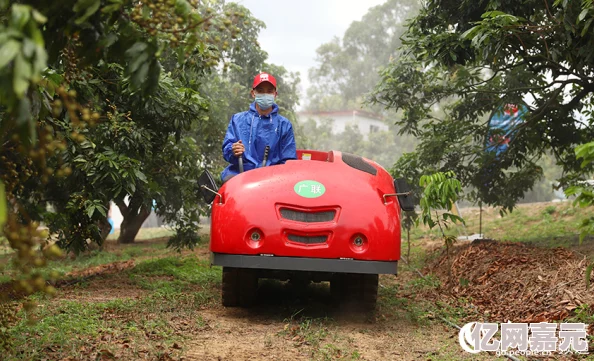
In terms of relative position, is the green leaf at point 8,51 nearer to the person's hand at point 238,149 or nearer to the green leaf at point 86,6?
the green leaf at point 86,6

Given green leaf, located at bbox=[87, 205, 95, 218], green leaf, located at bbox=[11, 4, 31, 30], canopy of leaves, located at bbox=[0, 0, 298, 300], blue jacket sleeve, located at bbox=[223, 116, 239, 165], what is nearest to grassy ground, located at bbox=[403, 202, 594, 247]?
canopy of leaves, located at bbox=[0, 0, 298, 300]

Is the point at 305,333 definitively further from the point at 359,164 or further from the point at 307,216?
the point at 359,164

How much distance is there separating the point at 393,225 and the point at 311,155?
2166 millimetres

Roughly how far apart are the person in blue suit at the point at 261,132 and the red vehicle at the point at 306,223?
959mm

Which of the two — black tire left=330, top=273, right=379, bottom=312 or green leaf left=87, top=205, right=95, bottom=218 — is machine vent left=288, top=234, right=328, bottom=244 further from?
green leaf left=87, top=205, right=95, bottom=218

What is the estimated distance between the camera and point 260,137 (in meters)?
7.00

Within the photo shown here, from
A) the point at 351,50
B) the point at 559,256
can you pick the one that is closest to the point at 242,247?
the point at 559,256

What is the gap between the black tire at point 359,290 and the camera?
612 centimetres

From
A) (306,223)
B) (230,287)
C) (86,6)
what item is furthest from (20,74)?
(230,287)

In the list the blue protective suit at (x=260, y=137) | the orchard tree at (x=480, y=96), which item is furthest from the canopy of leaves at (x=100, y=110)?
the orchard tree at (x=480, y=96)

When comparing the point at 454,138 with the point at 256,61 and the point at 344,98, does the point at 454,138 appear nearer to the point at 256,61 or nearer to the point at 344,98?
the point at 256,61

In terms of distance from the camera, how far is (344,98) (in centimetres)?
4600

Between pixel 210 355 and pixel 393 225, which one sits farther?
pixel 393 225

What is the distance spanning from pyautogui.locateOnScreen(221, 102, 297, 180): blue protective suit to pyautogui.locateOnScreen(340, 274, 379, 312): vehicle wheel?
4.73 ft
